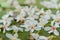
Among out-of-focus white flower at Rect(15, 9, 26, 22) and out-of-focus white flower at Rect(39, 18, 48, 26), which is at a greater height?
out-of-focus white flower at Rect(15, 9, 26, 22)

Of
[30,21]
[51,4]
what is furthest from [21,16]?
[51,4]

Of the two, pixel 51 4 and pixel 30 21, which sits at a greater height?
pixel 51 4

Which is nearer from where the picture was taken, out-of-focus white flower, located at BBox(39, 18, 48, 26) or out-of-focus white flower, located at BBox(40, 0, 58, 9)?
out-of-focus white flower, located at BBox(39, 18, 48, 26)

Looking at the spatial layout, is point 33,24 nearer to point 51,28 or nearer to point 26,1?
point 51,28

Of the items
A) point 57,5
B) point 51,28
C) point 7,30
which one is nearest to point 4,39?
point 7,30

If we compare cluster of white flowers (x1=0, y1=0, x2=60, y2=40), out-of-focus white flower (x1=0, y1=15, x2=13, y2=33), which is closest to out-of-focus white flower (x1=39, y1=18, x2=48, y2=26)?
cluster of white flowers (x1=0, y1=0, x2=60, y2=40)

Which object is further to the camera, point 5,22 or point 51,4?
point 51,4

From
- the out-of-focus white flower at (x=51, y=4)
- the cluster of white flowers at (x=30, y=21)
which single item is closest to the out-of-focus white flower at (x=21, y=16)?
the cluster of white flowers at (x=30, y=21)

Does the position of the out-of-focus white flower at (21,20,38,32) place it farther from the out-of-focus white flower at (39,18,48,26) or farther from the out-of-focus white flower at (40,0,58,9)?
the out-of-focus white flower at (40,0,58,9)

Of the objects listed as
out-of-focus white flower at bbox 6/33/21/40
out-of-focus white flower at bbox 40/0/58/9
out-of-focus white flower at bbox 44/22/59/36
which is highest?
out-of-focus white flower at bbox 40/0/58/9

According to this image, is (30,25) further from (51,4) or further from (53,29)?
(51,4)

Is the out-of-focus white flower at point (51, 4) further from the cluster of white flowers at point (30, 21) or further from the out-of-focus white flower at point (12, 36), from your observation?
the out-of-focus white flower at point (12, 36)
